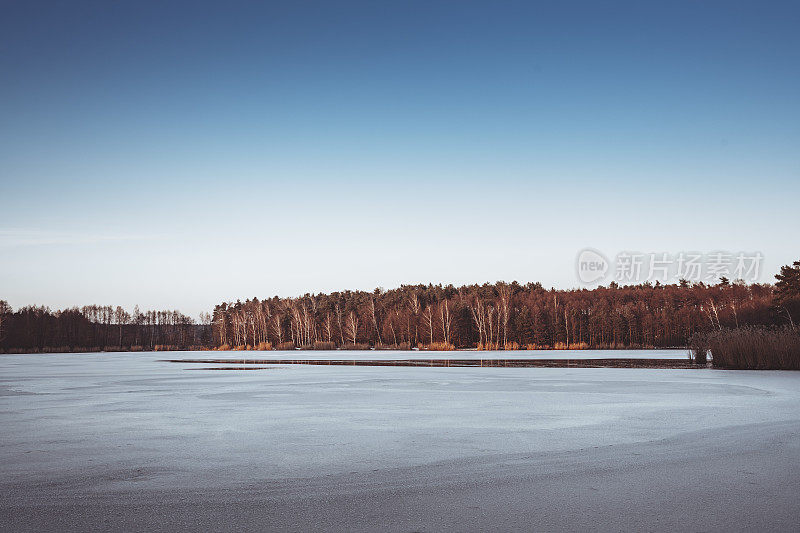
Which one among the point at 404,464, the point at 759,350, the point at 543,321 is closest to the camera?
the point at 404,464

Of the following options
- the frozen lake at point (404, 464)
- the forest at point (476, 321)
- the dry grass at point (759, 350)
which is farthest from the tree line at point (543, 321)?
the frozen lake at point (404, 464)

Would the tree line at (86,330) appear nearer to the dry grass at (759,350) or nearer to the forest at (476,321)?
the forest at (476,321)

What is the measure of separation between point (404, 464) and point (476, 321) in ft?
217

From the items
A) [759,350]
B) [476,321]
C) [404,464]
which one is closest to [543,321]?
[476,321]

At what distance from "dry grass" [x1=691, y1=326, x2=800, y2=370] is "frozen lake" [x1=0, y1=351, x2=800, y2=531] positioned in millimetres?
9884

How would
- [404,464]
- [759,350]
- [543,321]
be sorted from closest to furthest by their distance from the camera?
[404,464]
[759,350]
[543,321]

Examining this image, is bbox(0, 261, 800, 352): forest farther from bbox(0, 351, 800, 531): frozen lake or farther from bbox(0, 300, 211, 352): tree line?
bbox(0, 351, 800, 531): frozen lake

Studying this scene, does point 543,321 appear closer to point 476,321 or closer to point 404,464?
point 476,321

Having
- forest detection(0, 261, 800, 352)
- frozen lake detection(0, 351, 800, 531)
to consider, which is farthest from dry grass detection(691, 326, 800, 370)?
forest detection(0, 261, 800, 352)

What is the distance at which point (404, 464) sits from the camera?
18.6 ft

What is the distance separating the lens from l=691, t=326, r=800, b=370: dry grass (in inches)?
779

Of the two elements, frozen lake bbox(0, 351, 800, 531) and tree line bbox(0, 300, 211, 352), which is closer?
frozen lake bbox(0, 351, 800, 531)

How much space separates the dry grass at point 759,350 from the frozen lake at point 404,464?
9884 millimetres

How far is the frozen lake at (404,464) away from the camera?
13.3 feet
